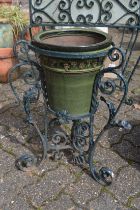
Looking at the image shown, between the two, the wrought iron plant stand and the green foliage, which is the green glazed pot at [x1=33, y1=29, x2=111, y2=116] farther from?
the green foliage

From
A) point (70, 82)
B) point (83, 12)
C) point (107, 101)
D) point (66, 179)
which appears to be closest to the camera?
point (70, 82)

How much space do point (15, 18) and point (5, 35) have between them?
0.27m

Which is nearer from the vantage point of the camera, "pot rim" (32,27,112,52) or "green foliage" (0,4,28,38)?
"pot rim" (32,27,112,52)

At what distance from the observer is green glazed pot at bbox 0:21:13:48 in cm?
404

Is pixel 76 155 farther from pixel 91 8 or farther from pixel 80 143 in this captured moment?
pixel 91 8

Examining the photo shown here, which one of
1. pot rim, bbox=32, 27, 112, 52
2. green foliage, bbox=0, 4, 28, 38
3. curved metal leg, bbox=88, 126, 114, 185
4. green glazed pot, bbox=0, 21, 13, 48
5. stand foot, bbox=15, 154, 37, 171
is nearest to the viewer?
pot rim, bbox=32, 27, 112, 52

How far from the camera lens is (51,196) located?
2.37 meters

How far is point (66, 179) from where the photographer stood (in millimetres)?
2527

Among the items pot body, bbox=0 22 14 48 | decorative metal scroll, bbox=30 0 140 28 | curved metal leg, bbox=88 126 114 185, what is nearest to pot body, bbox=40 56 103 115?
curved metal leg, bbox=88 126 114 185

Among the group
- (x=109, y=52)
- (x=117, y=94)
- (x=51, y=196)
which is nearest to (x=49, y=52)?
(x=109, y=52)

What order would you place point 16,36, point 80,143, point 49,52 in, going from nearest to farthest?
point 49,52 → point 80,143 → point 16,36

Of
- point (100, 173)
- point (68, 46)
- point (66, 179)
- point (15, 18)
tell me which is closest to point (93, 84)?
point (68, 46)

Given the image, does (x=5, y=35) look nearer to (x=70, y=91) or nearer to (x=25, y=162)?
(x=25, y=162)

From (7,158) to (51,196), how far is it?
59cm
